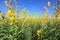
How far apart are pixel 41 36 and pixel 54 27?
515mm

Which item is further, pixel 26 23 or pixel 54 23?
pixel 54 23

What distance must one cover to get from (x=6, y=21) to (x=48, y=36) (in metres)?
1.19

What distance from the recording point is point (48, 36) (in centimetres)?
662

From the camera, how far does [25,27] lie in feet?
20.3

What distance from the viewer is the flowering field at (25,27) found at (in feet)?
19.8

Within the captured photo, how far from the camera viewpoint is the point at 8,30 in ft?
19.9

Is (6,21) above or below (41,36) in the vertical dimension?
above

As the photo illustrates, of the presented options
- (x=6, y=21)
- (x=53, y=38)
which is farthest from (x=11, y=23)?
(x=53, y=38)

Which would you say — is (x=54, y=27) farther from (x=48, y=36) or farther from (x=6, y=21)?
(x=6, y=21)

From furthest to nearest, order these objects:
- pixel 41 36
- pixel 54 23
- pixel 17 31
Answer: pixel 54 23
pixel 41 36
pixel 17 31

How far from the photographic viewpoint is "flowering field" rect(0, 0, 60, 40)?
602cm

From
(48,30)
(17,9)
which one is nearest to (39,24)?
(48,30)

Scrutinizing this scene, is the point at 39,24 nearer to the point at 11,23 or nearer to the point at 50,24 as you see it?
the point at 50,24

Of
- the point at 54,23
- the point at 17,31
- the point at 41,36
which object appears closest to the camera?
the point at 17,31
